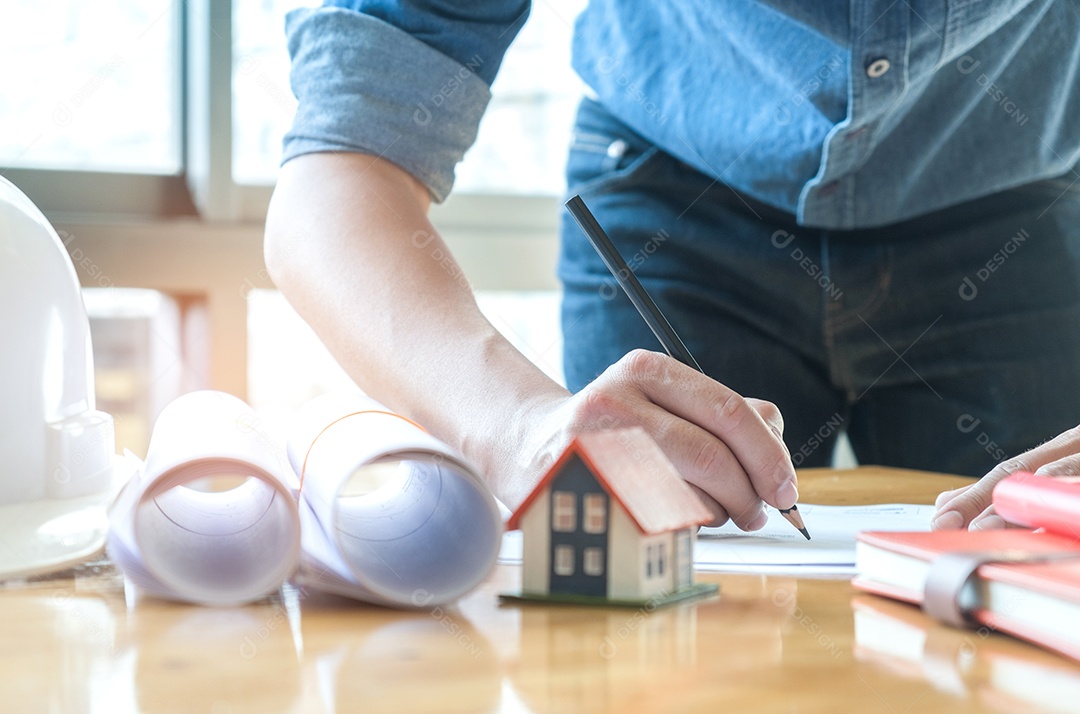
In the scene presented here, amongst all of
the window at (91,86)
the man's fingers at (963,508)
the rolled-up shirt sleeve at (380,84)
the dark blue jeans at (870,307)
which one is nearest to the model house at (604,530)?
the man's fingers at (963,508)

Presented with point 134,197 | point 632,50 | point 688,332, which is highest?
point 632,50

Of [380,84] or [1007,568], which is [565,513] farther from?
[380,84]

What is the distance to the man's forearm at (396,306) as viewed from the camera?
29.3 inches

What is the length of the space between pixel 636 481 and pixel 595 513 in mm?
31

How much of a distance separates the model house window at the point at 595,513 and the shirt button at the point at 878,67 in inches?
23.4

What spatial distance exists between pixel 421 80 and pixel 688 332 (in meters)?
0.41

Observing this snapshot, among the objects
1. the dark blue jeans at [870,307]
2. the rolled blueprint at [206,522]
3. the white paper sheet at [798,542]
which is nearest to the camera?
the rolled blueprint at [206,522]

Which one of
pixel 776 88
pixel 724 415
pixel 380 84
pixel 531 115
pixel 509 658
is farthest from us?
pixel 531 115

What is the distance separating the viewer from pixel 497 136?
2.23 metres

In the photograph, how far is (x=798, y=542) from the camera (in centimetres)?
69

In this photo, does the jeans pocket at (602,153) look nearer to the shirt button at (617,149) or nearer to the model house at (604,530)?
the shirt button at (617,149)

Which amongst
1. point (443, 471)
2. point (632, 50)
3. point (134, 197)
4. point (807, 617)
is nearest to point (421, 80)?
point (632, 50)

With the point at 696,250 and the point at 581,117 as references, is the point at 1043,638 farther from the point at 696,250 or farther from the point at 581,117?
the point at 581,117

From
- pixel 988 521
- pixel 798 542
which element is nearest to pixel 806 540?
pixel 798 542
